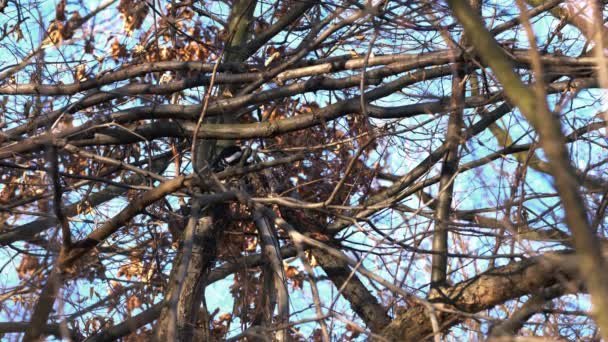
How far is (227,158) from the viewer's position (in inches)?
235

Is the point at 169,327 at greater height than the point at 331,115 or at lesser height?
lesser

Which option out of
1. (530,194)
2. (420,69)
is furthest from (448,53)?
(530,194)

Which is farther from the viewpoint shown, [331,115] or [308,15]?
[308,15]

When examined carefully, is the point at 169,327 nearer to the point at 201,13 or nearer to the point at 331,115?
the point at 331,115

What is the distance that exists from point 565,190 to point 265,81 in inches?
131

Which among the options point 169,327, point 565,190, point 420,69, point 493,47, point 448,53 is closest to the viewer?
point 565,190

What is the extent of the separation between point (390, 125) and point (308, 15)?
63.0 inches

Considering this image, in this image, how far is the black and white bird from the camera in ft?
19.4

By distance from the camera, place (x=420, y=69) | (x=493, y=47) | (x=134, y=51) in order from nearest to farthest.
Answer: (x=493, y=47), (x=420, y=69), (x=134, y=51)

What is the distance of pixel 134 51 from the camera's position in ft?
21.5

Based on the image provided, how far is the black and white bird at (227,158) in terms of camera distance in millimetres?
5906

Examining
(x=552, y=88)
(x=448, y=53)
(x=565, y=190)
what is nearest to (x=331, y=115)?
(x=448, y=53)

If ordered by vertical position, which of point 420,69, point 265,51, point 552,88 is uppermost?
point 265,51

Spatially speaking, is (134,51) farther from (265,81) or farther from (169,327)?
(169,327)
